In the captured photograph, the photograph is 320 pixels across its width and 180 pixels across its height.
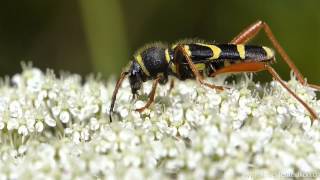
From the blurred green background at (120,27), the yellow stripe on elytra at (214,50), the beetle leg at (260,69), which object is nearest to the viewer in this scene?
the beetle leg at (260,69)

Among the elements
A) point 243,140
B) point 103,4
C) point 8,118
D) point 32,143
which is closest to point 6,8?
point 103,4

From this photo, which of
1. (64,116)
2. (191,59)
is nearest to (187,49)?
(191,59)

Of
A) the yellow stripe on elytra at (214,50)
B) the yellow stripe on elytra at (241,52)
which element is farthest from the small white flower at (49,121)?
the yellow stripe on elytra at (241,52)

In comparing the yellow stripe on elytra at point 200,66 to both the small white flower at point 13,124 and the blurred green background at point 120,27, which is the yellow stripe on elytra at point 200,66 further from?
the blurred green background at point 120,27

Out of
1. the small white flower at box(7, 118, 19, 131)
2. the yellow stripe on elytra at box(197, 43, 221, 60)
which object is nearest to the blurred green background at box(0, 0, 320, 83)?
the yellow stripe on elytra at box(197, 43, 221, 60)

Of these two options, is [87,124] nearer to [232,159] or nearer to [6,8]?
[232,159]
